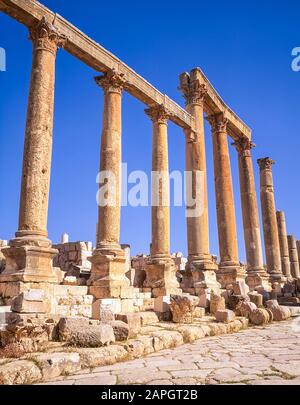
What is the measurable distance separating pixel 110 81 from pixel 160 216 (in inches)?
220

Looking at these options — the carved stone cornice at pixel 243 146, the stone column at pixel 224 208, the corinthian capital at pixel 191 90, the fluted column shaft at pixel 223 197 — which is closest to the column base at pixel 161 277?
the stone column at pixel 224 208

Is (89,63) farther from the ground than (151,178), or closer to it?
farther from the ground

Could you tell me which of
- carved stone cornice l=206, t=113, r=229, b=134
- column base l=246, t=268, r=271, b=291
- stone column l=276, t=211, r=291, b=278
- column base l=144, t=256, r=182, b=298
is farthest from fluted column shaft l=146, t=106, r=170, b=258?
stone column l=276, t=211, r=291, b=278

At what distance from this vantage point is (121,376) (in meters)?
4.88

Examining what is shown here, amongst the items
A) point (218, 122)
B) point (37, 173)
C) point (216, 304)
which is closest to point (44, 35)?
point (37, 173)

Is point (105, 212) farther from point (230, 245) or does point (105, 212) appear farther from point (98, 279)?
point (230, 245)

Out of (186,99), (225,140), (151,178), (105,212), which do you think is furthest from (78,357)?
(225,140)

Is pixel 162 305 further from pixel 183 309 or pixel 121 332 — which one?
pixel 121 332

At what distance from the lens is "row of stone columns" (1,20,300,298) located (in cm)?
990

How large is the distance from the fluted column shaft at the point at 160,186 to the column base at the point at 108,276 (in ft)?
8.88

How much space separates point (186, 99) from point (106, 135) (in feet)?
21.4

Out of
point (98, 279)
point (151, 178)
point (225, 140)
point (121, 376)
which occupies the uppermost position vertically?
point (225, 140)

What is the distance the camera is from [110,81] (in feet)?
45.6

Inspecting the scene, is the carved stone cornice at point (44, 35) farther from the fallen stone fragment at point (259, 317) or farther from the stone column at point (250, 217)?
the stone column at point (250, 217)
